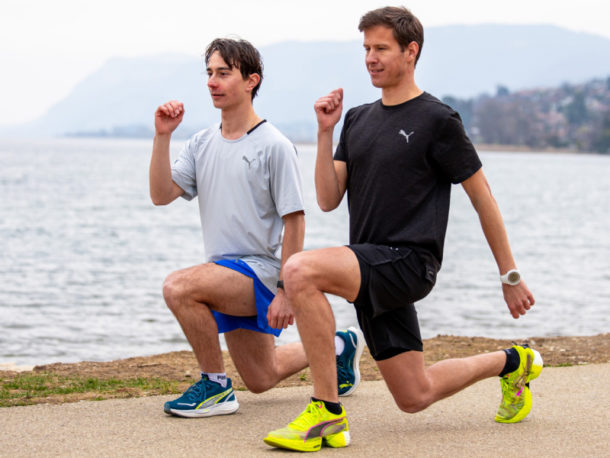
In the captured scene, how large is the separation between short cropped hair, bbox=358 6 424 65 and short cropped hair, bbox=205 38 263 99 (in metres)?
0.81

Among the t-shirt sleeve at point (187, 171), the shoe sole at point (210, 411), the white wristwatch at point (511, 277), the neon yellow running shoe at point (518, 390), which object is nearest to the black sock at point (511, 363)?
the neon yellow running shoe at point (518, 390)

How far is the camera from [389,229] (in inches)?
167

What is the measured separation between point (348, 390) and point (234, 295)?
116 centimetres

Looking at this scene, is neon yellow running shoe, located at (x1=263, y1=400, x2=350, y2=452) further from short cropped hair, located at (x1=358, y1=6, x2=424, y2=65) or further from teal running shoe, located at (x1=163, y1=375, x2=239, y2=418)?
short cropped hair, located at (x1=358, y1=6, x2=424, y2=65)

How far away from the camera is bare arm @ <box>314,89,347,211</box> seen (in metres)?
4.23

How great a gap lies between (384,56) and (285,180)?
879 mm

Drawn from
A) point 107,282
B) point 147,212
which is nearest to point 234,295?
point 107,282

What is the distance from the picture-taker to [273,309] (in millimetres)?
4539

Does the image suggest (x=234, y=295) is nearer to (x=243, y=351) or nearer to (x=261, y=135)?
(x=243, y=351)

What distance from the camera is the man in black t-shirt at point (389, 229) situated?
13.3 ft

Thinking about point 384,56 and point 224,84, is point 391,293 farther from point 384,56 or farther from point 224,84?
point 224,84

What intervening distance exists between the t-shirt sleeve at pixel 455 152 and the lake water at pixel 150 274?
6482 millimetres

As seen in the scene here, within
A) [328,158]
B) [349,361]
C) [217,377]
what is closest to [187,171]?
[328,158]

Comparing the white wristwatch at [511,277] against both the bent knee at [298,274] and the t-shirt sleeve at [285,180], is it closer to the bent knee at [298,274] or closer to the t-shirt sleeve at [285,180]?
the bent knee at [298,274]
